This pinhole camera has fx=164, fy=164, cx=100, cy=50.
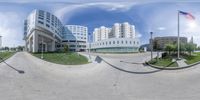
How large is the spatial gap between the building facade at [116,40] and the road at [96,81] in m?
0.15

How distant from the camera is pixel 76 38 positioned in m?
1.39

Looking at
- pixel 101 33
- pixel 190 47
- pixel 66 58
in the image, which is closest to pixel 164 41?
pixel 190 47

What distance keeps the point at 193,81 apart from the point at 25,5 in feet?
6.50

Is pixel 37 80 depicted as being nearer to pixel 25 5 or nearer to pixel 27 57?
pixel 27 57

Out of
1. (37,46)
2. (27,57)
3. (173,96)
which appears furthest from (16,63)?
(173,96)

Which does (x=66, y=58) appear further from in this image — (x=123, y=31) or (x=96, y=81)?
(x=123, y=31)

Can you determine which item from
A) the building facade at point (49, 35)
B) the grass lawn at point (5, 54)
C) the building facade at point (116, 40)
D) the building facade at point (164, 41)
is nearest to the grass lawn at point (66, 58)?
the building facade at point (49, 35)

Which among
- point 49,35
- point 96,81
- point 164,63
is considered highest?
point 49,35

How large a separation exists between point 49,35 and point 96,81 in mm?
692

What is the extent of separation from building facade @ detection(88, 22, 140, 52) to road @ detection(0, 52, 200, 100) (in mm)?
150

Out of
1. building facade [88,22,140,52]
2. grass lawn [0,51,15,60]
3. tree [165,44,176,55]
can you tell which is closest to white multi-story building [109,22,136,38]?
building facade [88,22,140,52]

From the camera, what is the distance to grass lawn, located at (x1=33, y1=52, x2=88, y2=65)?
1.48 meters

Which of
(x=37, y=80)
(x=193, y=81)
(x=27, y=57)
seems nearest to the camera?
(x=27, y=57)

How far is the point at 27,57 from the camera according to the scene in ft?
4.97
